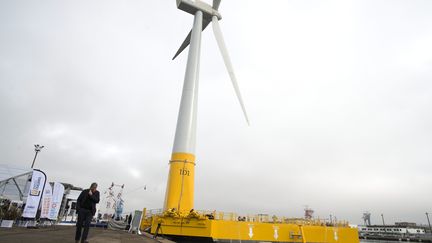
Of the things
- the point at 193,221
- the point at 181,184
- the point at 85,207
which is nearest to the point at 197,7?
the point at 181,184

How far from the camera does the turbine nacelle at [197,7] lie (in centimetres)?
4147

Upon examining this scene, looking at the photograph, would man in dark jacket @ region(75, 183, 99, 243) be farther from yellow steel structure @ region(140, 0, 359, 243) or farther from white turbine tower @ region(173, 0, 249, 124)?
white turbine tower @ region(173, 0, 249, 124)

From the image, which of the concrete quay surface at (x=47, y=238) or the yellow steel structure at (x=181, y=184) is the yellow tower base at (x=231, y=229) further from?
the concrete quay surface at (x=47, y=238)

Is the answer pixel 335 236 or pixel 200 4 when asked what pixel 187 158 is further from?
pixel 200 4

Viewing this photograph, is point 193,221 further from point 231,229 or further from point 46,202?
point 46,202

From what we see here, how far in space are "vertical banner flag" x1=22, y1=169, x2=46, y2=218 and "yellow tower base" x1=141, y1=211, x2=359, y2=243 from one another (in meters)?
10.0

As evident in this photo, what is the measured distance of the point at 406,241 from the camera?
119250 mm

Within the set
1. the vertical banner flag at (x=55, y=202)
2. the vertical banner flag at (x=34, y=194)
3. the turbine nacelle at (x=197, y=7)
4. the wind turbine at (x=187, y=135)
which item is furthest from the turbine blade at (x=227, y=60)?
the vertical banner flag at (x=55, y=202)

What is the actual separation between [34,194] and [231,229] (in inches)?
660

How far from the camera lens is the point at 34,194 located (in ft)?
74.0

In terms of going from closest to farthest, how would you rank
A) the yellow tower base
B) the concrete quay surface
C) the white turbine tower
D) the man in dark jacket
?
the man in dark jacket, the concrete quay surface, the yellow tower base, the white turbine tower

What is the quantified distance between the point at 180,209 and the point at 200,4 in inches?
1231

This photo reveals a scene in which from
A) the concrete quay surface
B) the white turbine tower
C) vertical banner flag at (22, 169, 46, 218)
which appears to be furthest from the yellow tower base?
the white turbine tower

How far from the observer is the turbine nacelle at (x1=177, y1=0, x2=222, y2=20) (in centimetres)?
4147
